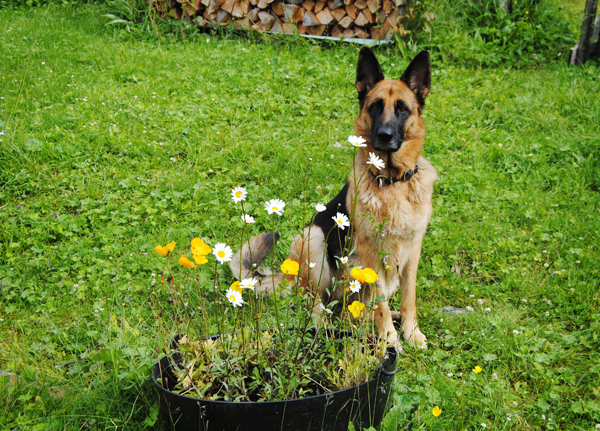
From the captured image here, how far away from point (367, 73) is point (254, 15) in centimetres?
452

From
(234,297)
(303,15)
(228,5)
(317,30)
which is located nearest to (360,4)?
(317,30)

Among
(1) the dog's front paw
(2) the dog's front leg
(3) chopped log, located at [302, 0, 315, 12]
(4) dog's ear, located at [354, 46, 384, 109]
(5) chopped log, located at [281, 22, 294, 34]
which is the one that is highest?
(3) chopped log, located at [302, 0, 315, 12]

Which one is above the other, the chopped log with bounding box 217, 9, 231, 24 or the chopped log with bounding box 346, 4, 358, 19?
the chopped log with bounding box 346, 4, 358, 19

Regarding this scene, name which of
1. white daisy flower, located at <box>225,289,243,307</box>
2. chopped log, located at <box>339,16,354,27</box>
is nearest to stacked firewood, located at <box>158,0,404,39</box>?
chopped log, located at <box>339,16,354,27</box>

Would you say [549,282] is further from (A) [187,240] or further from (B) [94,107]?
(B) [94,107]

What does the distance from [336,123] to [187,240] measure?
2416 millimetres

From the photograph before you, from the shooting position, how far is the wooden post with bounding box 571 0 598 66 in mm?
5906

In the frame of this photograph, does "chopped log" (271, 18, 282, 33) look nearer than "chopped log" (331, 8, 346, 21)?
No

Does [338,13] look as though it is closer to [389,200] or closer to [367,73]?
[367,73]

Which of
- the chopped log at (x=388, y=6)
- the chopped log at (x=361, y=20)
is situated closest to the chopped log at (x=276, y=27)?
the chopped log at (x=361, y=20)

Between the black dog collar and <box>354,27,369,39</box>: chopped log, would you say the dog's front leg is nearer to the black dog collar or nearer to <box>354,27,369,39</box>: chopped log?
the black dog collar

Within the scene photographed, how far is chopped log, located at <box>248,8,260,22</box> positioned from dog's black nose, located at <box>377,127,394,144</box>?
4.96 meters

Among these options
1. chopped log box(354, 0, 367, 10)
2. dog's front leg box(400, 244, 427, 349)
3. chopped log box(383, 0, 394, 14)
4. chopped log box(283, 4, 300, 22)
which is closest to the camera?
dog's front leg box(400, 244, 427, 349)

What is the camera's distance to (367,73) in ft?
9.99
